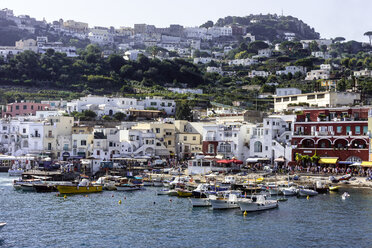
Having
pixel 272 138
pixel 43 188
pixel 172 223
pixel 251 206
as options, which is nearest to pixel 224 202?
pixel 251 206

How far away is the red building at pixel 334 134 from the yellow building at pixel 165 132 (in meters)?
18.0

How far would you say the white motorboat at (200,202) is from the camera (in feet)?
145

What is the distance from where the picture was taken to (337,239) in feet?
109

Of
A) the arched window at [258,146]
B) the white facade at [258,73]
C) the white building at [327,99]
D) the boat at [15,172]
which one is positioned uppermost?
the white facade at [258,73]

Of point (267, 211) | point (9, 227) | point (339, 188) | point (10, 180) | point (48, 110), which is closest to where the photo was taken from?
point (9, 227)

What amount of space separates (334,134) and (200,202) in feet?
78.5

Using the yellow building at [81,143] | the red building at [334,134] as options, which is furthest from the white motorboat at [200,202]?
the yellow building at [81,143]

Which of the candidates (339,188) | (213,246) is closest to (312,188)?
(339,188)

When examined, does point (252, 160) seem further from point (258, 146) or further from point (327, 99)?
point (327, 99)

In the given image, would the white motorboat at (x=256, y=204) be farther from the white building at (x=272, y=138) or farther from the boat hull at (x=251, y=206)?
the white building at (x=272, y=138)

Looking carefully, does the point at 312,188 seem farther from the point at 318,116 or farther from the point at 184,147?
the point at 184,147

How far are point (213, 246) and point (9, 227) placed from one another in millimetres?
14128

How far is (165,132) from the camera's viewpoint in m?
74.0

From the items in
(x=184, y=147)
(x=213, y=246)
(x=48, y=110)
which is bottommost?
(x=213, y=246)
